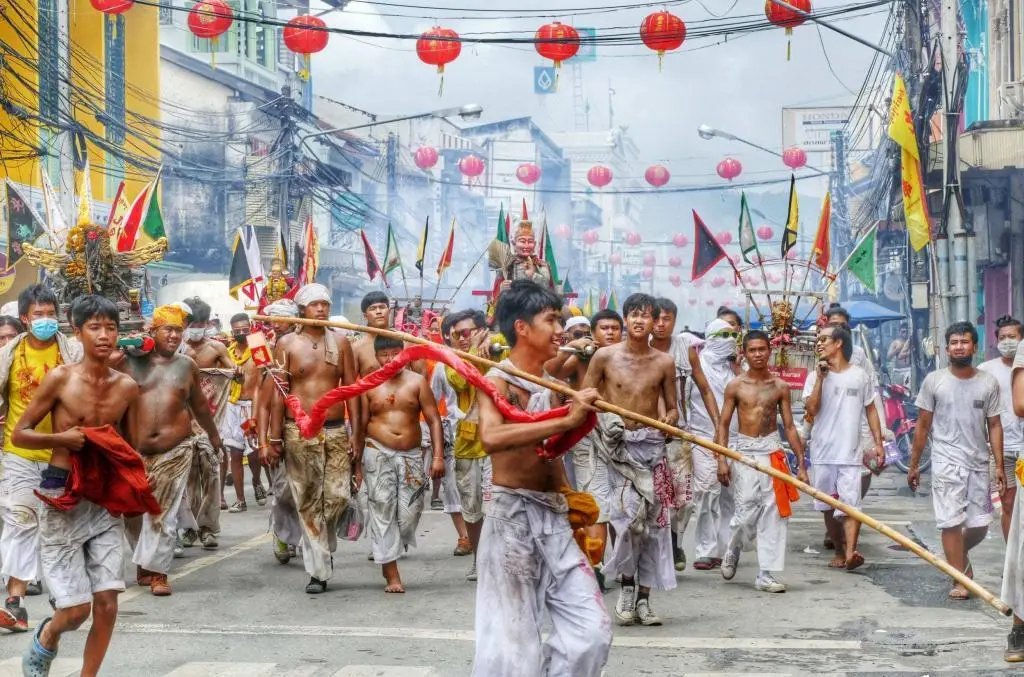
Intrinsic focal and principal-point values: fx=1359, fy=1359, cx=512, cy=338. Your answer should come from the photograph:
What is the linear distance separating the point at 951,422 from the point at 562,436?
4.81 meters

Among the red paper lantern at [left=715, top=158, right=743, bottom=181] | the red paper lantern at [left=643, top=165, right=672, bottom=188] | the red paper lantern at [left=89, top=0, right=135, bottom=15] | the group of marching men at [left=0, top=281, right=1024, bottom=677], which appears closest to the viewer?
the group of marching men at [left=0, top=281, right=1024, bottom=677]

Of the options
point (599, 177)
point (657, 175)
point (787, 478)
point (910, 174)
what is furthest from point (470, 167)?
point (787, 478)

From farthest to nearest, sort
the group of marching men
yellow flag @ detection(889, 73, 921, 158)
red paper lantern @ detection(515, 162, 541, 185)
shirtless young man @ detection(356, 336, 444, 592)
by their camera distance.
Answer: red paper lantern @ detection(515, 162, 541, 185) → yellow flag @ detection(889, 73, 921, 158) → shirtless young man @ detection(356, 336, 444, 592) → the group of marching men

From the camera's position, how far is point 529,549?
17.8 ft

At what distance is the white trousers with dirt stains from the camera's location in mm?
5164

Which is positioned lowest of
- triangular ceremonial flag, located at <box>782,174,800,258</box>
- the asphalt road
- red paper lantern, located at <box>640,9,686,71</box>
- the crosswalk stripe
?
the asphalt road

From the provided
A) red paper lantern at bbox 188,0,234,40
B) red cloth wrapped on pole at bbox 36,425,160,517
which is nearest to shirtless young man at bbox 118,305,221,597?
red cloth wrapped on pole at bbox 36,425,160,517

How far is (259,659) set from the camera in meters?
7.18

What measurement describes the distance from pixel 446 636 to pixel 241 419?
23.9 feet

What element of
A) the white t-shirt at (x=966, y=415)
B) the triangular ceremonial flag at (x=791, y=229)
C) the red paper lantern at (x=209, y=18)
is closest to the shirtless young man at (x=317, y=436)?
the white t-shirt at (x=966, y=415)

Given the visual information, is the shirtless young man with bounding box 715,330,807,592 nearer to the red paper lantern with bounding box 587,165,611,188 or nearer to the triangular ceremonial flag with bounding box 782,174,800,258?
the triangular ceremonial flag with bounding box 782,174,800,258

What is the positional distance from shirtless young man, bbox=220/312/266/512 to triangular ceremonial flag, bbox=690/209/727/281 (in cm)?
648

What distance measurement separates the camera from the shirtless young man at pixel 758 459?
31.1ft

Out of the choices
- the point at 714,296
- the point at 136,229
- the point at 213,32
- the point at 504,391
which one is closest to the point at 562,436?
the point at 504,391
